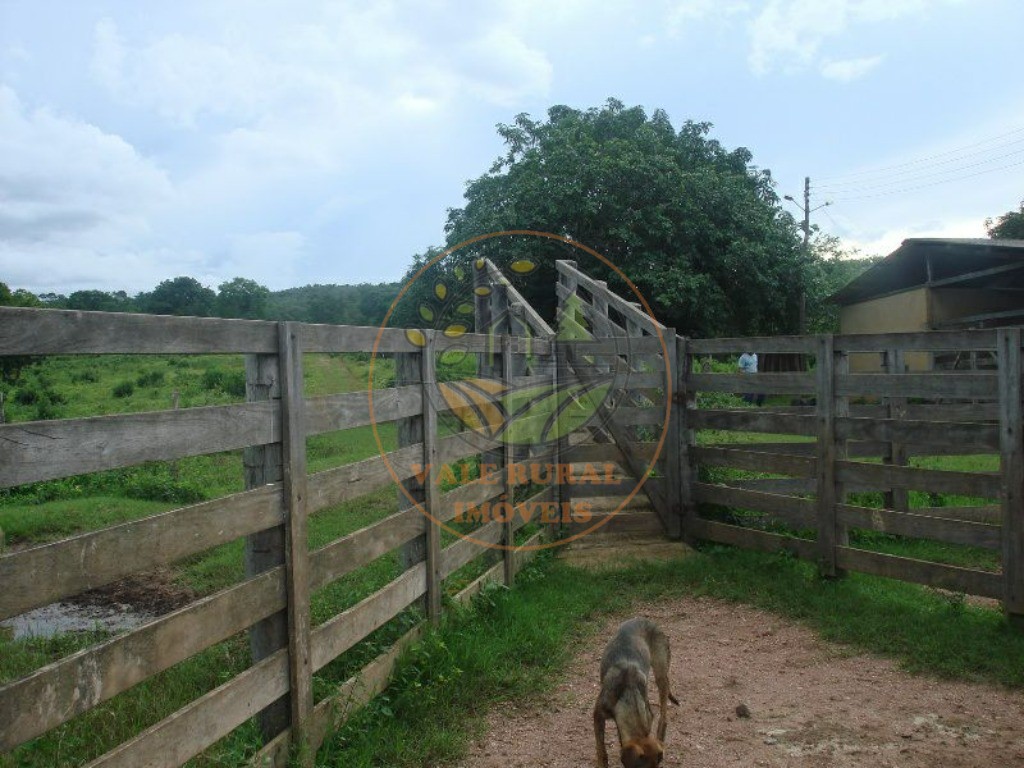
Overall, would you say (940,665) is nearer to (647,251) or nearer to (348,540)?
(348,540)

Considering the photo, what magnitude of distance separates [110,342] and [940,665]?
471 centimetres

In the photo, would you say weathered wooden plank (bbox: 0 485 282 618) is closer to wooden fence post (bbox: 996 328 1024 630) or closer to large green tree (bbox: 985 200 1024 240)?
wooden fence post (bbox: 996 328 1024 630)

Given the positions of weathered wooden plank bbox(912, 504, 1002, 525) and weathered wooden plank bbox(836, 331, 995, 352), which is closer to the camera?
weathered wooden plank bbox(836, 331, 995, 352)

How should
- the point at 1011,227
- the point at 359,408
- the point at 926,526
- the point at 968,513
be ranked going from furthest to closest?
the point at 1011,227 → the point at 968,513 → the point at 926,526 → the point at 359,408

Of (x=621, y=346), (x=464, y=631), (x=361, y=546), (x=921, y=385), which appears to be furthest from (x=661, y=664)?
(x=621, y=346)

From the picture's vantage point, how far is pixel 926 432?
544cm

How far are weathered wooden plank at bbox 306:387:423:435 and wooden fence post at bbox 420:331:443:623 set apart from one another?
0.39 feet

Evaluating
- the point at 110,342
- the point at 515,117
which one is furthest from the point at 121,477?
the point at 515,117

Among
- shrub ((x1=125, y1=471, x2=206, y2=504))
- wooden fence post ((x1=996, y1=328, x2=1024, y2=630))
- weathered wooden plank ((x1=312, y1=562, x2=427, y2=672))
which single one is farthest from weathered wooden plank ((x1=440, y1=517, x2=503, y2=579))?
shrub ((x1=125, y1=471, x2=206, y2=504))

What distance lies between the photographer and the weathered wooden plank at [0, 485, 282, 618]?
6.62 ft

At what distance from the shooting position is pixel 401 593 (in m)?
4.29

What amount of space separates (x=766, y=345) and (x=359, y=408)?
4074 mm

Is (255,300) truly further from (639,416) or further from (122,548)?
(122,548)

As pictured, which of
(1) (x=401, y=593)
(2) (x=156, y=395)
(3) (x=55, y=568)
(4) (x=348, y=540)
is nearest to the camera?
(3) (x=55, y=568)
